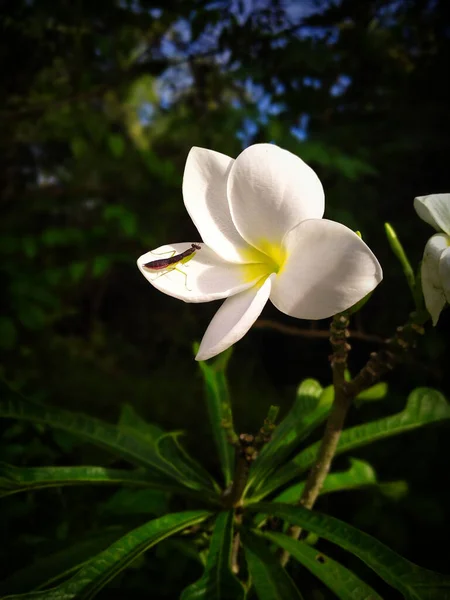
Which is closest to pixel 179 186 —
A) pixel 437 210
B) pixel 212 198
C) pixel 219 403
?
pixel 219 403

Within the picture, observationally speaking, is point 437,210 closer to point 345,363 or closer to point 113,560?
point 345,363

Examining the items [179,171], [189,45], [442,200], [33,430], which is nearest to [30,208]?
[179,171]

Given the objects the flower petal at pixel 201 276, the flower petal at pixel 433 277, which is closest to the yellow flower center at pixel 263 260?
the flower petal at pixel 201 276

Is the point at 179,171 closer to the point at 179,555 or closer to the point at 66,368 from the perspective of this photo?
the point at 66,368

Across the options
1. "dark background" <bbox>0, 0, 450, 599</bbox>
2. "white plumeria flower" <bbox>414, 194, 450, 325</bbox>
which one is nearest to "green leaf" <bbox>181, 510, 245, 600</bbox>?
"dark background" <bbox>0, 0, 450, 599</bbox>

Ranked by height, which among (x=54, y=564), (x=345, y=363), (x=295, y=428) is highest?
(x=345, y=363)

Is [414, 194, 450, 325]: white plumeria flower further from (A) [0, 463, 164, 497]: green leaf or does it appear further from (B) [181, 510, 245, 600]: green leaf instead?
(A) [0, 463, 164, 497]: green leaf

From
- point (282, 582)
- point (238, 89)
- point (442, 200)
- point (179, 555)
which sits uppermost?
point (238, 89)
